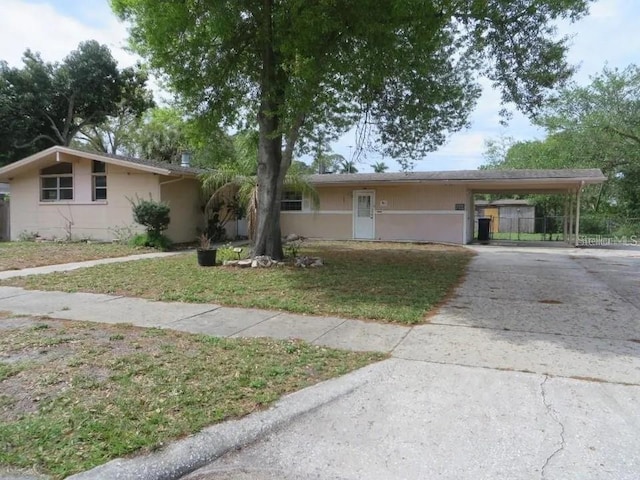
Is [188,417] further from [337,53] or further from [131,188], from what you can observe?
[131,188]

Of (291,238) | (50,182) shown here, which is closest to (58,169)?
(50,182)

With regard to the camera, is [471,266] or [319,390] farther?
[471,266]

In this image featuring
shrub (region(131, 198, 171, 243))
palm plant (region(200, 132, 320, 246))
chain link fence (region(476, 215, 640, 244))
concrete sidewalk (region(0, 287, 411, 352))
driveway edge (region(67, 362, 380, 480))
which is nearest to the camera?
driveway edge (region(67, 362, 380, 480))

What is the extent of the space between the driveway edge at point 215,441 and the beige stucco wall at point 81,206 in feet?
48.8

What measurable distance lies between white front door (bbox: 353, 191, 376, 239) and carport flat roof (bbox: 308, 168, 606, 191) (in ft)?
2.64

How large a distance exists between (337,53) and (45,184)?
603 inches

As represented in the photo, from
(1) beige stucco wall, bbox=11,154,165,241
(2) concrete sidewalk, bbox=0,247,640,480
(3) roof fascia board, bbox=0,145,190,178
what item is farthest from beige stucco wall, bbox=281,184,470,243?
(2) concrete sidewalk, bbox=0,247,640,480

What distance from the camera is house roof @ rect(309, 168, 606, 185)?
17.4 m

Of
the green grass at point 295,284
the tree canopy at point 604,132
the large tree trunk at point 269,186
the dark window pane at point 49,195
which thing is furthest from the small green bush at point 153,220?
the tree canopy at point 604,132

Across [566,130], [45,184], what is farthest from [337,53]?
[566,130]

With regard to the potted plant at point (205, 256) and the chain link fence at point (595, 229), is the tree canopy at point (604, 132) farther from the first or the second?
the potted plant at point (205, 256)

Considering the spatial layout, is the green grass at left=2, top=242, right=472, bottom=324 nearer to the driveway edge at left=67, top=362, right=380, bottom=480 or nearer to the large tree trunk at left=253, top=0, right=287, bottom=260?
the large tree trunk at left=253, top=0, right=287, bottom=260

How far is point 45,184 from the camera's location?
19484mm

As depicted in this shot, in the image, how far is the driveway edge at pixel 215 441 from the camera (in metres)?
2.88
